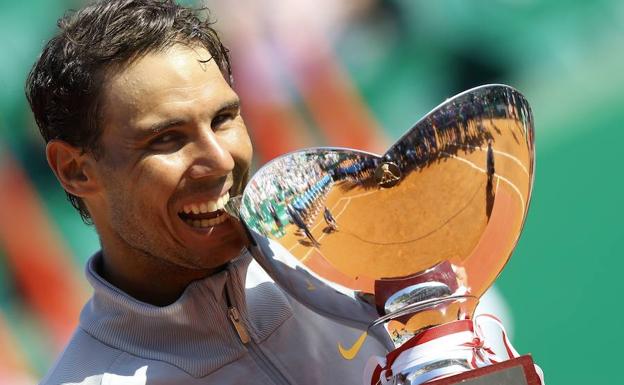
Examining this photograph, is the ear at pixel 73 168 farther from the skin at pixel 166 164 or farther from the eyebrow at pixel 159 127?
the eyebrow at pixel 159 127

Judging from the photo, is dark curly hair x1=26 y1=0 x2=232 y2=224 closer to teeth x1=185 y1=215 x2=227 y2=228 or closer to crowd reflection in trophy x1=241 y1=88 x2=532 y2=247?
teeth x1=185 y1=215 x2=227 y2=228

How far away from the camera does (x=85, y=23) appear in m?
1.35

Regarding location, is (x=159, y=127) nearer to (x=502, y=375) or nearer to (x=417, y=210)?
(x=417, y=210)

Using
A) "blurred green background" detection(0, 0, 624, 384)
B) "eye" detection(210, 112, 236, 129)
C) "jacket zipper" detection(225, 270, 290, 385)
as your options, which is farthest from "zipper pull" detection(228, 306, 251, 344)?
"blurred green background" detection(0, 0, 624, 384)

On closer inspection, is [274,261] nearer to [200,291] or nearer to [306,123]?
[200,291]

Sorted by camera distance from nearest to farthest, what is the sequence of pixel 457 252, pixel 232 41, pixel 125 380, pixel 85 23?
pixel 457 252
pixel 125 380
pixel 85 23
pixel 232 41

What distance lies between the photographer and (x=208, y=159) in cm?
122

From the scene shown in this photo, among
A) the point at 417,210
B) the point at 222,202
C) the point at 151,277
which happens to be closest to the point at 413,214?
the point at 417,210

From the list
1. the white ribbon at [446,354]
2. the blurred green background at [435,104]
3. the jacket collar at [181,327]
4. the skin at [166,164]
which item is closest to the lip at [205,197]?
the skin at [166,164]

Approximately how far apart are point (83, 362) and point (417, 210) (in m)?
0.49

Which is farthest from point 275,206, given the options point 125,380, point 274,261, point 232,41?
point 232,41

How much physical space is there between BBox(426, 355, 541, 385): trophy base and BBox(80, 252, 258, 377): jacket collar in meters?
0.42

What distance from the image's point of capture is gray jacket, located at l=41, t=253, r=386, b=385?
124cm

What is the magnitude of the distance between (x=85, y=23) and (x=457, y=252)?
0.61 meters
